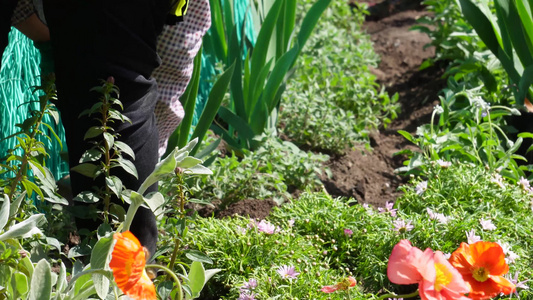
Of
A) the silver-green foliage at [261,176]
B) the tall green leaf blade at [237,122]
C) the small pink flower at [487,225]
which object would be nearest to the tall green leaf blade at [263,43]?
the tall green leaf blade at [237,122]

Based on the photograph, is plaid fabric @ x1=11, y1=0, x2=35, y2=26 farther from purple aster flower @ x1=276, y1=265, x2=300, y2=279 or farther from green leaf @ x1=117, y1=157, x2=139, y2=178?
purple aster flower @ x1=276, y1=265, x2=300, y2=279

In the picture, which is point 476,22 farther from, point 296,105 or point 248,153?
point 248,153

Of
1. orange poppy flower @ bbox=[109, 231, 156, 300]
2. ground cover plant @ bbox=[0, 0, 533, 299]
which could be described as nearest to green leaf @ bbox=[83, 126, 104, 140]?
ground cover plant @ bbox=[0, 0, 533, 299]

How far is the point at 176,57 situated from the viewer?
6.35ft

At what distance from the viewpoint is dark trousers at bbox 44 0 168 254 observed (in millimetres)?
1542

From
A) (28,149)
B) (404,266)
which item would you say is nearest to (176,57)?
(28,149)

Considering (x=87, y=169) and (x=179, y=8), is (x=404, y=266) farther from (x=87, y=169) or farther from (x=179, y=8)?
(x=179, y=8)

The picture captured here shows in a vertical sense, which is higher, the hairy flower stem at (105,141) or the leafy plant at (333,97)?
the hairy flower stem at (105,141)

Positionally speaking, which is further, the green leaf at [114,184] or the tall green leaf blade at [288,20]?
the tall green leaf blade at [288,20]

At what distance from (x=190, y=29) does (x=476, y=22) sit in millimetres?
1308

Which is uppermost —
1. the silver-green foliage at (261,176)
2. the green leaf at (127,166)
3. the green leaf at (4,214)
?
the green leaf at (4,214)

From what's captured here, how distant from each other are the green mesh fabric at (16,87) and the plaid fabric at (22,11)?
1.07ft

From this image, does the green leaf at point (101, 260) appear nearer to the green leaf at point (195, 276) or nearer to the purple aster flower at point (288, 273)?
the green leaf at point (195, 276)

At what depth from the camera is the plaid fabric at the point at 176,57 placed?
192 cm
